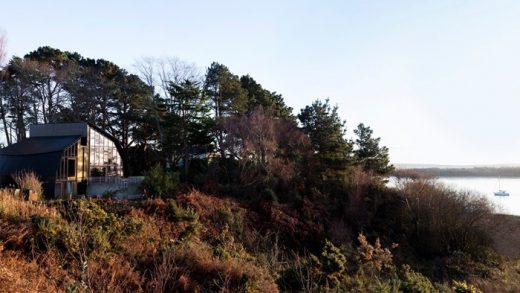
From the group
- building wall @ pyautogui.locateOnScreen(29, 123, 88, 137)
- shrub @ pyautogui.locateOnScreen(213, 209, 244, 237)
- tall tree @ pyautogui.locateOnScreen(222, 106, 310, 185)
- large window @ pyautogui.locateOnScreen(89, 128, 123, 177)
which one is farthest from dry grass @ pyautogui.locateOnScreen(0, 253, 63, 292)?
large window @ pyautogui.locateOnScreen(89, 128, 123, 177)

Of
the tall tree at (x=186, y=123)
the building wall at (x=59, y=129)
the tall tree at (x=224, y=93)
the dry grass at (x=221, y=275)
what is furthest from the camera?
the tall tree at (x=224, y=93)

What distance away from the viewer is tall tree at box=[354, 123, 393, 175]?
88.4ft

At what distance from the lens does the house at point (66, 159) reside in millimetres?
21125

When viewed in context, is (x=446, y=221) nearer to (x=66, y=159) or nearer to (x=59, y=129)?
(x=66, y=159)

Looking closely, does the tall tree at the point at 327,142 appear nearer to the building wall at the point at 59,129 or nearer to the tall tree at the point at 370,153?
the tall tree at the point at 370,153

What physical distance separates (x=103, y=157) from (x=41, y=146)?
4.18 metres

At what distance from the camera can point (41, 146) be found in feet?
74.7

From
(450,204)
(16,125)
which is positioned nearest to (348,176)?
(450,204)

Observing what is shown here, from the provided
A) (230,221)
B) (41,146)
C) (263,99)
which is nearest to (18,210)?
(230,221)

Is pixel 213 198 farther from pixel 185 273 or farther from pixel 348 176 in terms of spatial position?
pixel 185 273

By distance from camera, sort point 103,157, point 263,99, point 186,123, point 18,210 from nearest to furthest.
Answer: point 18,210 → point 186,123 → point 103,157 → point 263,99

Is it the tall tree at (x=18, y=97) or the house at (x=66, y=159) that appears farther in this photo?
the tall tree at (x=18, y=97)

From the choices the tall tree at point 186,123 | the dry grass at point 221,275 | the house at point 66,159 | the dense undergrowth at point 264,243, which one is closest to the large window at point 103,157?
the house at point 66,159

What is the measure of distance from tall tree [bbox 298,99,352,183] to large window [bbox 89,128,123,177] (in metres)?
13.6
